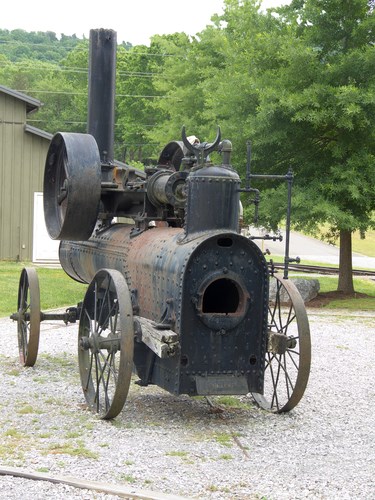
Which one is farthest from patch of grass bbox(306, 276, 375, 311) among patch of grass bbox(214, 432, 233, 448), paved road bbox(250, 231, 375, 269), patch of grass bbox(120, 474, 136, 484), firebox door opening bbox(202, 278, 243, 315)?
patch of grass bbox(120, 474, 136, 484)

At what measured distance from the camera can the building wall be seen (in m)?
23.1

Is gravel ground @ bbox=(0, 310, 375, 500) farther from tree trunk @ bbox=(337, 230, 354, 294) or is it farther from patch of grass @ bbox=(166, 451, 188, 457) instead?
tree trunk @ bbox=(337, 230, 354, 294)

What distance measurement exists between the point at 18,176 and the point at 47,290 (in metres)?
7.19

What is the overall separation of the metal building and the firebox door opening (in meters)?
16.2

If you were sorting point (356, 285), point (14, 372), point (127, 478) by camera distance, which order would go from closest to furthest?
1. point (127, 478)
2. point (14, 372)
3. point (356, 285)

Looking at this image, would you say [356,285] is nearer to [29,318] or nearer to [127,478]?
[29,318]

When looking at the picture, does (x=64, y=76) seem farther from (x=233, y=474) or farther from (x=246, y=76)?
(x=233, y=474)

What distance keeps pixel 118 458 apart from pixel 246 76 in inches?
504

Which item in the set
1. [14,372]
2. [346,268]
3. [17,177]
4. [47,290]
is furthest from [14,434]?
[17,177]

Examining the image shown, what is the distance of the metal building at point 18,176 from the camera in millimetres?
23109

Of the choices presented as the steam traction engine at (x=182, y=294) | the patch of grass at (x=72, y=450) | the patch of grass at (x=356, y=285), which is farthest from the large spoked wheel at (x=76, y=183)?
the patch of grass at (x=356, y=285)

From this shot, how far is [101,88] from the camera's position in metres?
11.0

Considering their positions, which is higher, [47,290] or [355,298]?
[47,290]

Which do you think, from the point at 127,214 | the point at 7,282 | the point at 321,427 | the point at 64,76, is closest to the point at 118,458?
the point at 321,427
